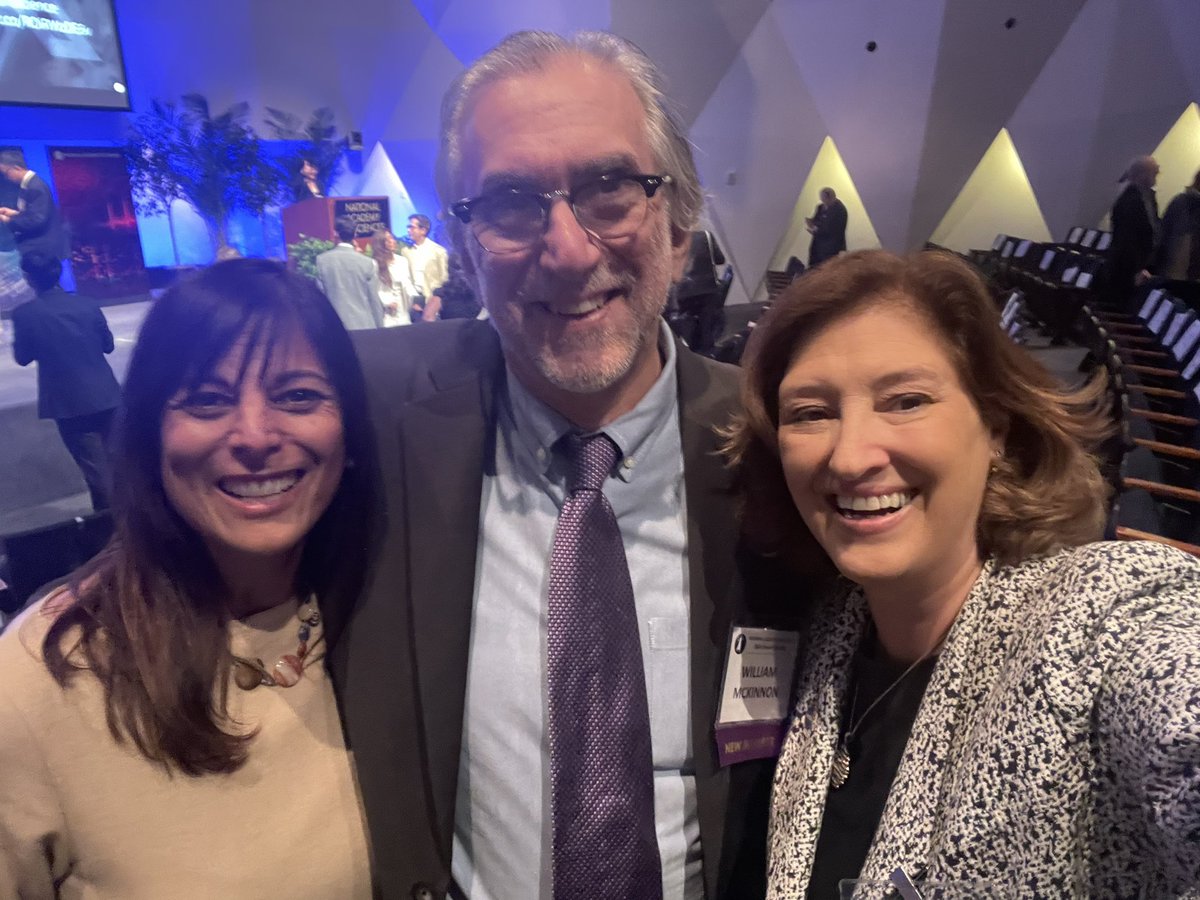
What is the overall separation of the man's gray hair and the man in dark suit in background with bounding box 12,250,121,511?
3799 millimetres

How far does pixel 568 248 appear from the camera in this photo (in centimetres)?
139

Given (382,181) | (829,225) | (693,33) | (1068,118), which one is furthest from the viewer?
(1068,118)

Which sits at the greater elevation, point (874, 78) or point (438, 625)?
point (874, 78)

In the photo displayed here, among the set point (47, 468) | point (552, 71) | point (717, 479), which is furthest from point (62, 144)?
point (717, 479)

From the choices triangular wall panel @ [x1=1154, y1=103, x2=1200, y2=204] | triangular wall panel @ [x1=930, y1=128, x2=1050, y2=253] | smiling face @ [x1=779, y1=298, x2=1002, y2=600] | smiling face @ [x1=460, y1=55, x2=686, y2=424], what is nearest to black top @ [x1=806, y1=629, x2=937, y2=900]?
smiling face @ [x1=779, y1=298, x2=1002, y2=600]

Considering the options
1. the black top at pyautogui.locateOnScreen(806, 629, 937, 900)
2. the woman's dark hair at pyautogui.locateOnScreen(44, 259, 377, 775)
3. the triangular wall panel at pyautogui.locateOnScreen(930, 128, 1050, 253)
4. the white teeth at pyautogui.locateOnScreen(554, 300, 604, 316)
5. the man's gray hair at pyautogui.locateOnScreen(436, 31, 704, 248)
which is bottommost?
the black top at pyautogui.locateOnScreen(806, 629, 937, 900)

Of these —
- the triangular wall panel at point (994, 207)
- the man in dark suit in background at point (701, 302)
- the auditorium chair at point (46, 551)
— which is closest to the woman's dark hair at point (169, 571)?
the auditorium chair at point (46, 551)

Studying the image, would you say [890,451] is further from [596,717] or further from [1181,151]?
[1181,151]

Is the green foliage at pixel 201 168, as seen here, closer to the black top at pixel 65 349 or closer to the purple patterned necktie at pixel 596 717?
the black top at pixel 65 349

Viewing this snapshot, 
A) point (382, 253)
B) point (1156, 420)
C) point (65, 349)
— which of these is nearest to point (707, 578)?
point (1156, 420)

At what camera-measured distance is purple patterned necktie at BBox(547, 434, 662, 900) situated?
4.19ft

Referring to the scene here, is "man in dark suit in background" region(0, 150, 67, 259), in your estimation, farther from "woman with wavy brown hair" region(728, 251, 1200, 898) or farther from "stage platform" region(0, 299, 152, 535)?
"woman with wavy brown hair" region(728, 251, 1200, 898)

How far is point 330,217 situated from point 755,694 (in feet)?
20.4

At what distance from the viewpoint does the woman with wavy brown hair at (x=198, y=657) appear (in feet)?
3.70
